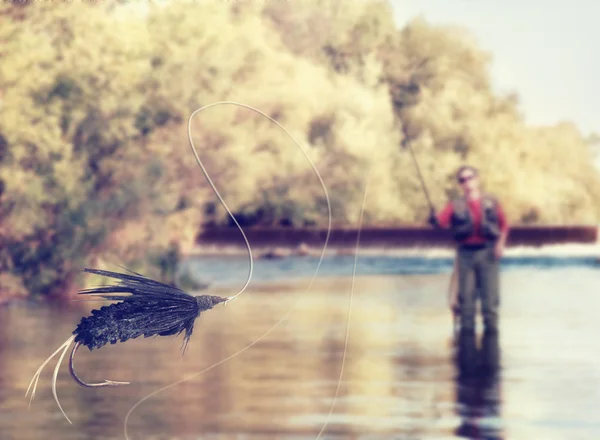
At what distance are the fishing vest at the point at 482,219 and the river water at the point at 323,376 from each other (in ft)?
3.63

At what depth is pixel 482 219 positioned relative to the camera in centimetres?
1470

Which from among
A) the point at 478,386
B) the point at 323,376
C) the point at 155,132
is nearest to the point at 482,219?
the point at 323,376

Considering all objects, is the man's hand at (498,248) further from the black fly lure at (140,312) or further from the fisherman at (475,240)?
the black fly lure at (140,312)

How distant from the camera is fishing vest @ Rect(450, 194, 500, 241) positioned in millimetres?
14539

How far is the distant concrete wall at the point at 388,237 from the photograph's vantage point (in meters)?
42.2

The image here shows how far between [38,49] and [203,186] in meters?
4.37

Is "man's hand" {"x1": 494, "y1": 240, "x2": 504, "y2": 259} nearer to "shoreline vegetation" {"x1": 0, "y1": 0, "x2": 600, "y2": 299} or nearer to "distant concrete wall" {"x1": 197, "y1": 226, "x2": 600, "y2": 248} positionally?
"shoreline vegetation" {"x1": 0, "y1": 0, "x2": 600, "y2": 299}

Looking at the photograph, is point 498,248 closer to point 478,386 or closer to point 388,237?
point 478,386

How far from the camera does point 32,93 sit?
22.5 m

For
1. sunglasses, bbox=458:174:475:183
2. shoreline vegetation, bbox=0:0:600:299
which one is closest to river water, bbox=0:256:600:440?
sunglasses, bbox=458:174:475:183

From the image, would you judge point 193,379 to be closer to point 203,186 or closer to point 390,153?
point 203,186

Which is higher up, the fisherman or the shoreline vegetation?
the shoreline vegetation

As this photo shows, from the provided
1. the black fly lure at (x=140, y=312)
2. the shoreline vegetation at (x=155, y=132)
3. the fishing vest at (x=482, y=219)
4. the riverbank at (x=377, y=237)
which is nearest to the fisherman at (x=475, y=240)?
the fishing vest at (x=482, y=219)

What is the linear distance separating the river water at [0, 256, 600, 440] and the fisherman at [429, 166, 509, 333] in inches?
15.4
